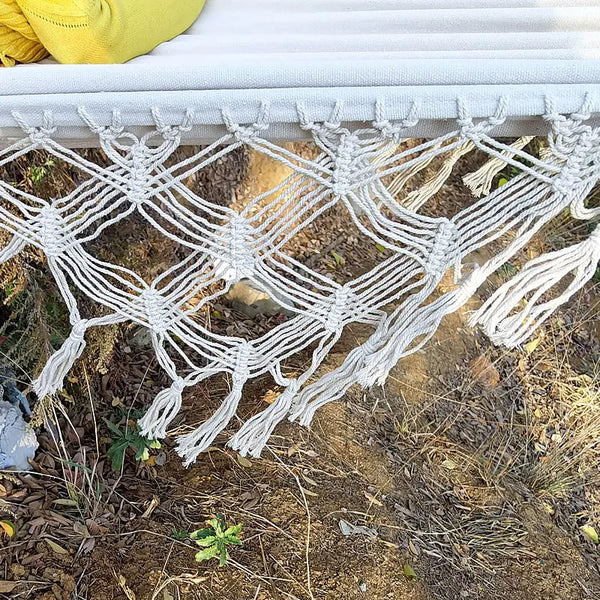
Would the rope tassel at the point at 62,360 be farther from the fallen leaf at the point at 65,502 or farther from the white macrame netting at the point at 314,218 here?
the fallen leaf at the point at 65,502

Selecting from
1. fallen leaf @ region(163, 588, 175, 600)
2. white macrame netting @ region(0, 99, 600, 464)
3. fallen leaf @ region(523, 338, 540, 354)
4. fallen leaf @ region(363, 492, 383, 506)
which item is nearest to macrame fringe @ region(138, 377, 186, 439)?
white macrame netting @ region(0, 99, 600, 464)

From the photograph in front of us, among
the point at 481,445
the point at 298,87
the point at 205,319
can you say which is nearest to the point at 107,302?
the point at 298,87

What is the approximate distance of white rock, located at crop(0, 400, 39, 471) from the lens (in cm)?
113

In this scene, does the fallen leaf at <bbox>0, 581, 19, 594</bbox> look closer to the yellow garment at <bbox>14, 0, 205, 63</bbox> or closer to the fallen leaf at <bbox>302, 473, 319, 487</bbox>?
the fallen leaf at <bbox>302, 473, 319, 487</bbox>

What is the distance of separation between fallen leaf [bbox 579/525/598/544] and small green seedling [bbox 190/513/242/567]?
0.96m

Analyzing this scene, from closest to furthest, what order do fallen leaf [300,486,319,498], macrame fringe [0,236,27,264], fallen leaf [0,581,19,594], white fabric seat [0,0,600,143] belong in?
white fabric seat [0,0,600,143] → macrame fringe [0,236,27,264] → fallen leaf [0,581,19,594] → fallen leaf [300,486,319,498]

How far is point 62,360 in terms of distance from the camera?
818 millimetres

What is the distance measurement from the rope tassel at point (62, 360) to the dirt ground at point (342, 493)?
310 millimetres

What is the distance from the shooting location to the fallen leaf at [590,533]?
1.52m

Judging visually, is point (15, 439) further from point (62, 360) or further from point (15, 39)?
point (15, 39)

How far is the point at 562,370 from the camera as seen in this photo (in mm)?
1852

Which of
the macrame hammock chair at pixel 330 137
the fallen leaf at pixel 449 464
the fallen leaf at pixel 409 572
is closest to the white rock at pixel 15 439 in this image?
the macrame hammock chair at pixel 330 137

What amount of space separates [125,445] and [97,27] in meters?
0.82

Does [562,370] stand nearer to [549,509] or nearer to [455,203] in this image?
[549,509]
